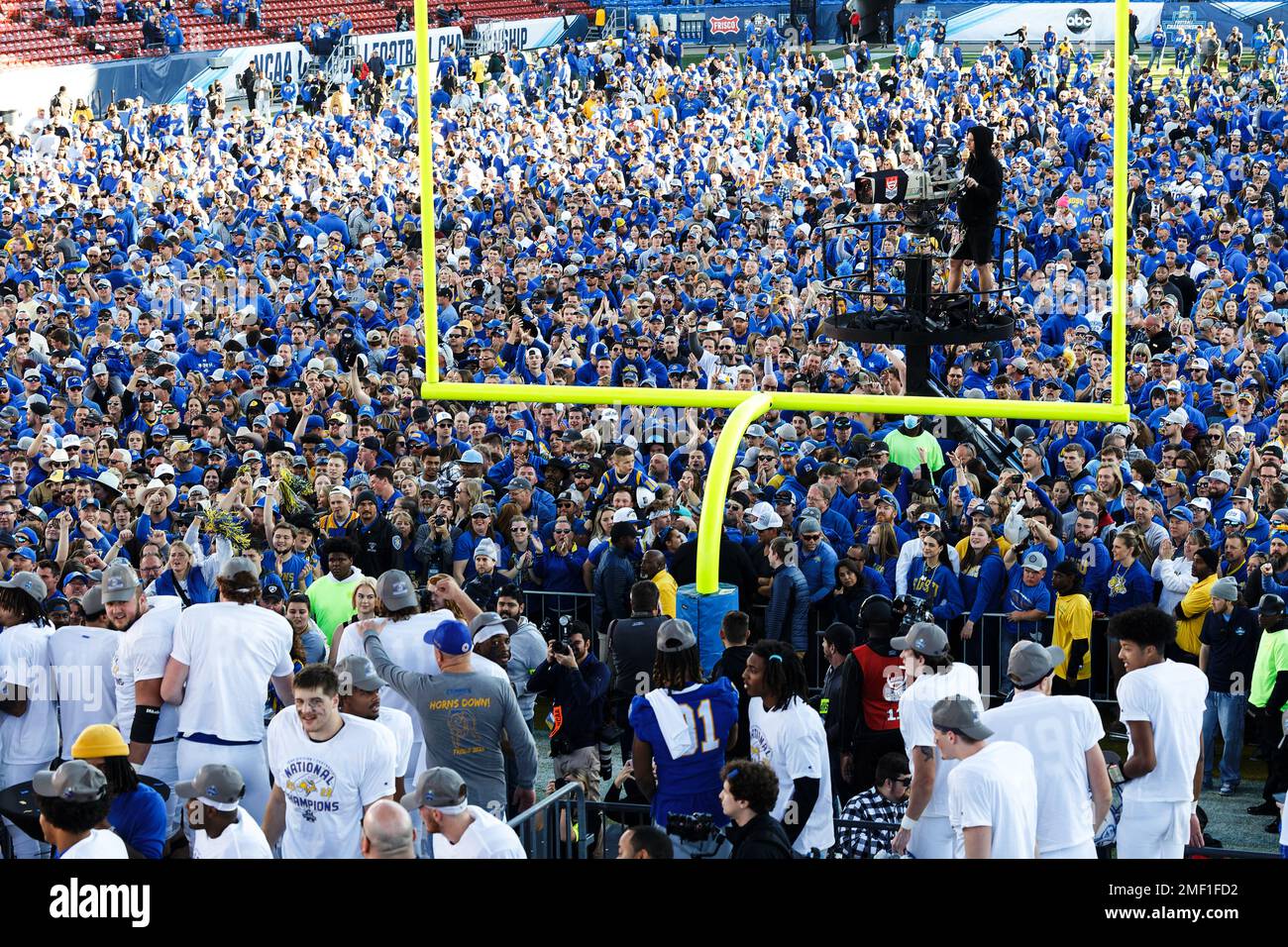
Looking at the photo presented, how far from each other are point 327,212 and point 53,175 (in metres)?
3.44

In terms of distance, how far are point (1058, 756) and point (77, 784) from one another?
2873mm

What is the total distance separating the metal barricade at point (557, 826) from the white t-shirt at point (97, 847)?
1.46 metres

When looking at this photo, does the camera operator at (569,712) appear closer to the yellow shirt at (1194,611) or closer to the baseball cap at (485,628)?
the baseball cap at (485,628)

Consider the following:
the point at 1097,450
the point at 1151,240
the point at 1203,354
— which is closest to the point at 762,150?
the point at 1151,240

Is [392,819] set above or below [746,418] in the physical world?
below

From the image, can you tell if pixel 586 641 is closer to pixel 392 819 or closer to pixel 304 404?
pixel 392 819

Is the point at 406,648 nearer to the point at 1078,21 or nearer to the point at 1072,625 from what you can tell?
the point at 1072,625

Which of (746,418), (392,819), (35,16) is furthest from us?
(35,16)

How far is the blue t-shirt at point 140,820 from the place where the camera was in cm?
554

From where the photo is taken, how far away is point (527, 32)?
30172 mm

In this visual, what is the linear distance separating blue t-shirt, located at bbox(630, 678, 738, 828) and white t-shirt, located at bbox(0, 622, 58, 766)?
2.27 m

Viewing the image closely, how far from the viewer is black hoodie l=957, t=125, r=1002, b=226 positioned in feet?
27.1

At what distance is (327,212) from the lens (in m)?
18.6

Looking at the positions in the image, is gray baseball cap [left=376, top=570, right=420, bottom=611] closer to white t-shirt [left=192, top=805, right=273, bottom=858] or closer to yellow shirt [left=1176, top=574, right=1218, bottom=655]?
white t-shirt [left=192, top=805, right=273, bottom=858]
